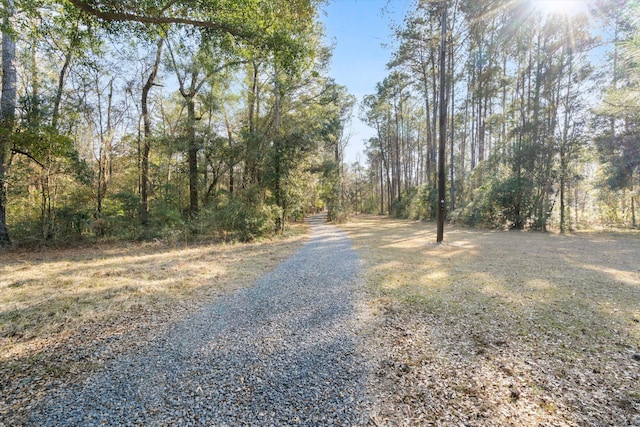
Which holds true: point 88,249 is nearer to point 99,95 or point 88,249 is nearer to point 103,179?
point 103,179

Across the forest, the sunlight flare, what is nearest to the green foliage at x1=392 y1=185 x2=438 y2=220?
the forest

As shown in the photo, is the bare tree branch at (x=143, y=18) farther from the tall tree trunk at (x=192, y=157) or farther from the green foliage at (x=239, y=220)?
the tall tree trunk at (x=192, y=157)

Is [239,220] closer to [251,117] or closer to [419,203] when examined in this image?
[251,117]

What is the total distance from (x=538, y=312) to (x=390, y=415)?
2.67 meters

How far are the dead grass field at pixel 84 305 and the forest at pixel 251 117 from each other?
3.58m

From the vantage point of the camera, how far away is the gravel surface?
1590 mm

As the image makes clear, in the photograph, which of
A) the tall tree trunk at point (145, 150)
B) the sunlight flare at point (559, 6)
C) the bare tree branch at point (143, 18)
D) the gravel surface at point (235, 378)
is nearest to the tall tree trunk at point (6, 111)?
the tall tree trunk at point (145, 150)

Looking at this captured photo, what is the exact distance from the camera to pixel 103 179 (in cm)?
1004

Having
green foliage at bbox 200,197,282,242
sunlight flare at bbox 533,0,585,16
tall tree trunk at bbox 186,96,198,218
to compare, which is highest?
sunlight flare at bbox 533,0,585,16

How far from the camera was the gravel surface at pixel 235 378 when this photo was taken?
159cm

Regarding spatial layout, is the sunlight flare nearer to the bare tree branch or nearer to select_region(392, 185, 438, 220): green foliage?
select_region(392, 185, 438, 220): green foliage

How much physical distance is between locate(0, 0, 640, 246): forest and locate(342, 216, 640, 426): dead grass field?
3438 mm

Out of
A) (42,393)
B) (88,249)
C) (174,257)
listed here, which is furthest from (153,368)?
(88,249)

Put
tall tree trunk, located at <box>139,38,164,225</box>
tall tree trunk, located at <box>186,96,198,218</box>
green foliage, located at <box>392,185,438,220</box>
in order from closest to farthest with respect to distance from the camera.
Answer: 1. tall tree trunk, located at <box>139,38,164,225</box>
2. tall tree trunk, located at <box>186,96,198,218</box>
3. green foliage, located at <box>392,185,438,220</box>
